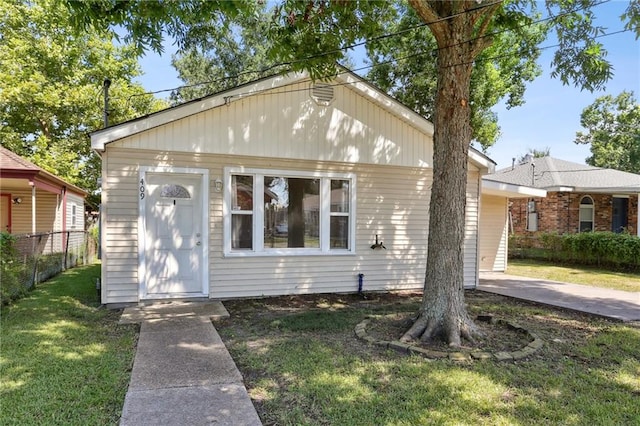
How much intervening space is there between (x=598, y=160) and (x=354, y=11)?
37.5 metres

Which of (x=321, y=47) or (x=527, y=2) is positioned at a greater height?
(x=527, y=2)

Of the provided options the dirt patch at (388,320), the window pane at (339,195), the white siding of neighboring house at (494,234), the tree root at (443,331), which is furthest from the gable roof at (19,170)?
the white siding of neighboring house at (494,234)

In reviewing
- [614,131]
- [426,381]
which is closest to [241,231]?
[426,381]

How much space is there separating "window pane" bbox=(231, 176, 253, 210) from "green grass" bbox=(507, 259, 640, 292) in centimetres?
878

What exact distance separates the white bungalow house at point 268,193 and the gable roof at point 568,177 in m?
8.52

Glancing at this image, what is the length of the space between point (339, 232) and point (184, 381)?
5130 millimetres

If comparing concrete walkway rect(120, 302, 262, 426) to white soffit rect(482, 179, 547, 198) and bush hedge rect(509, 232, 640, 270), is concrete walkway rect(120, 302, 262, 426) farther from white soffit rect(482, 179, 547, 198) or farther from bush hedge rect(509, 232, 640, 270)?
bush hedge rect(509, 232, 640, 270)

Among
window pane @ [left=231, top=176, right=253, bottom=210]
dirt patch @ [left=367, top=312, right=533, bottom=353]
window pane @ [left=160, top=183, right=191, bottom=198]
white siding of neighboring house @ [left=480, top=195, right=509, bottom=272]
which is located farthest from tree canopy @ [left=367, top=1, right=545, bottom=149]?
dirt patch @ [left=367, top=312, right=533, bottom=353]

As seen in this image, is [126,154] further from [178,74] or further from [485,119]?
[178,74]

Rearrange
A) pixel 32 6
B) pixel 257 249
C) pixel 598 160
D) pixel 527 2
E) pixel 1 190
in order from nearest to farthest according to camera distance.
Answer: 1. pixel 527 2
2. pixel 257 249
3. pixel 1 190
4. pixel 32 6
5. pixel 598 160

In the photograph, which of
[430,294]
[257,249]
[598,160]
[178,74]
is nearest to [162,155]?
[257,249]

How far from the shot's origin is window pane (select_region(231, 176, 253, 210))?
764 centimetres

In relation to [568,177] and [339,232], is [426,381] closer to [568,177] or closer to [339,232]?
[339,232]

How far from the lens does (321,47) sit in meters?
6.17
